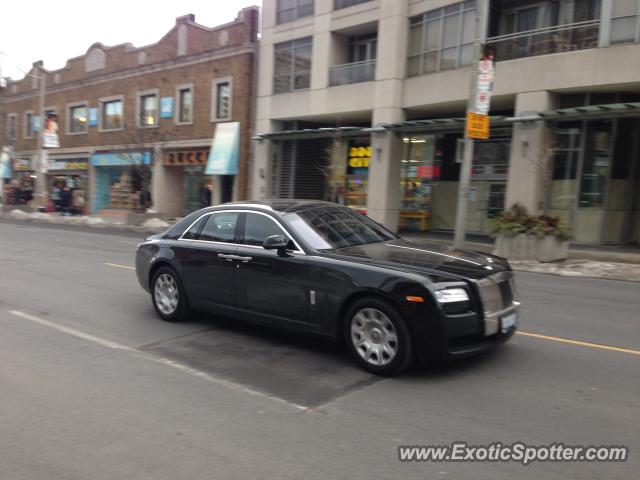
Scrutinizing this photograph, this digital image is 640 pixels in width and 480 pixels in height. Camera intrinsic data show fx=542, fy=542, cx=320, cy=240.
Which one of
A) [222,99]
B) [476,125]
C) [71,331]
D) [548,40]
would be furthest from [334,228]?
[222,99]

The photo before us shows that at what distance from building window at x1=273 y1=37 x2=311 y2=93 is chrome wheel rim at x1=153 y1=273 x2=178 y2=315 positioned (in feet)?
62.9

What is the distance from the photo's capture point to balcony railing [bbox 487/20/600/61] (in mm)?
16828

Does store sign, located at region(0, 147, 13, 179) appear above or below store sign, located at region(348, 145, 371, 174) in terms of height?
below

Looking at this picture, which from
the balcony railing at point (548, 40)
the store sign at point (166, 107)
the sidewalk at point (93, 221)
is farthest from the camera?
the store sign at point (166, 107)

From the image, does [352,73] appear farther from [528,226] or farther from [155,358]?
[155,358]

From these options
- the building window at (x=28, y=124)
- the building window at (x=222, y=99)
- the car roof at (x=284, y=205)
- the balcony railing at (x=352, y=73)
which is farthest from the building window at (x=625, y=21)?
the building window at (x=28, y=124)

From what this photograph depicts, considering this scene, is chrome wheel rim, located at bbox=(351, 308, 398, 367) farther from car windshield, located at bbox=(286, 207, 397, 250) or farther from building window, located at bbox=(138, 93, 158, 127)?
building window, located at bbox=(138, 93, 158, 127)

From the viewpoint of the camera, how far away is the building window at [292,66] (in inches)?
969

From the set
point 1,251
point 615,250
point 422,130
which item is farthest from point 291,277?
point 422,130

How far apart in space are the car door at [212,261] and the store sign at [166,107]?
25.5 m

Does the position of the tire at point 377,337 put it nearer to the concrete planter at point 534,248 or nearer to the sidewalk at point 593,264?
the sidewalk at point 593,264

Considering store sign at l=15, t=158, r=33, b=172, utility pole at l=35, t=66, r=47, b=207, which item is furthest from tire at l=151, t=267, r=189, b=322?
store sign at l=15, t=158, r=33, b=172

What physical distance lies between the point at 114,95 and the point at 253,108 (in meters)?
12.5

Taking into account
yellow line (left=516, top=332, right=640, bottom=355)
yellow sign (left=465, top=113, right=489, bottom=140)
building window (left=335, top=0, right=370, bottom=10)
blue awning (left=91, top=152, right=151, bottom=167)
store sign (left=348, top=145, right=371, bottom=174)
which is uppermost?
building window (left=335, top=0, right=370, bottom=10)
